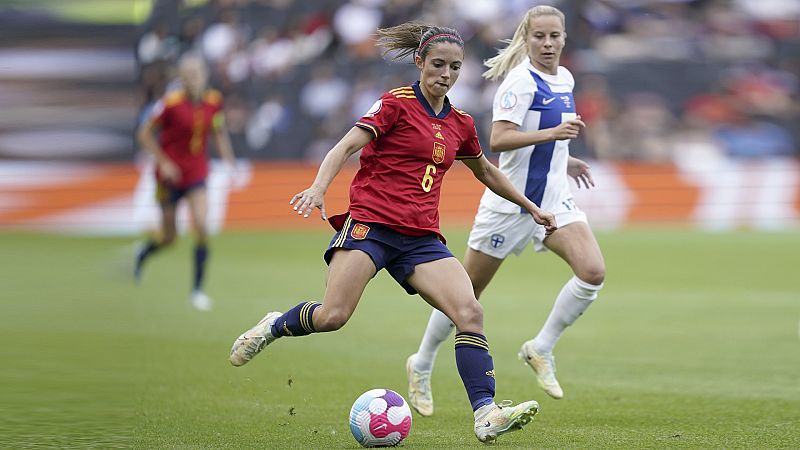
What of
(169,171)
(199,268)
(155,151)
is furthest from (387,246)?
(155,151)

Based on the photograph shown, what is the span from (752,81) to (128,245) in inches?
585

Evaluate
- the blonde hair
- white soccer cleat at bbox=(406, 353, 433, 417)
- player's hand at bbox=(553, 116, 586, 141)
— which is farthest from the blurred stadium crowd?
Result: player's hand at bbox=(553, 116, 586, 141)

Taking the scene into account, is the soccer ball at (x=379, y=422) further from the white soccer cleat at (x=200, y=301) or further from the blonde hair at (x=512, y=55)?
the white soccer cleat at (x=200, y=301)

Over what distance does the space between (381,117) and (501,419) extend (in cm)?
176

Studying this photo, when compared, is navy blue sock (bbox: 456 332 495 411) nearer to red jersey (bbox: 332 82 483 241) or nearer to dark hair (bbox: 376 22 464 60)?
red jersey (bbox: 332 82 483 241)

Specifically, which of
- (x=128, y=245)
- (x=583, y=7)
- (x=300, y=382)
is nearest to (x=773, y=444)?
(x=300, y=382)

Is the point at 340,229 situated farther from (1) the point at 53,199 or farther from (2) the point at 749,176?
(2) the point at 749,176

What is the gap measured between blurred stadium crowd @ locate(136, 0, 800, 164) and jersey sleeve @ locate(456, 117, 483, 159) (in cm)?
1843

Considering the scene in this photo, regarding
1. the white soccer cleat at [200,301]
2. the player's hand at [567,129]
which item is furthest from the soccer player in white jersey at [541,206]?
the white soccer cleat at [200,301]

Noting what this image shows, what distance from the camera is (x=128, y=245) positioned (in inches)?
806

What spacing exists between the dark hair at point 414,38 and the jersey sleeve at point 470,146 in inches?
18.9

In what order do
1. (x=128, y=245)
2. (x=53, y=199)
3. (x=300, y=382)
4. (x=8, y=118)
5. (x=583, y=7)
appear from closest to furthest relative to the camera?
(x=300, y=382)
(x=8, y=118)
(x=128, y=245)
(x=53, y=199)
(x=583, y=7)

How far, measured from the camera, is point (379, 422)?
6.39 m

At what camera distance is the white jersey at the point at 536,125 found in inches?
315
